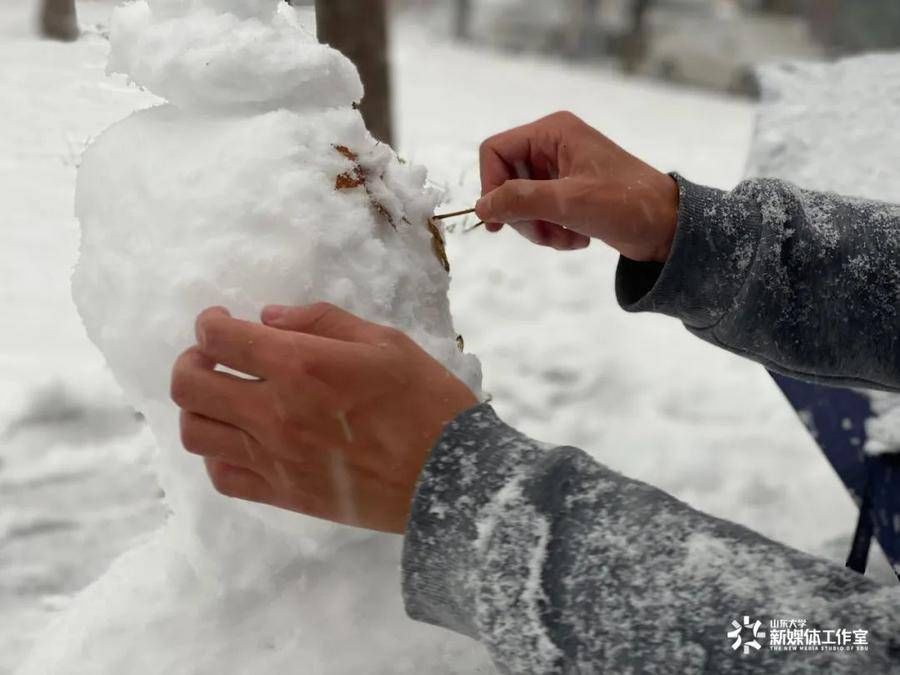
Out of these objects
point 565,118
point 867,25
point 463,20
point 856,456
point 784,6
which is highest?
point 565,118

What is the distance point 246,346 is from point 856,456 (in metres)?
1.16

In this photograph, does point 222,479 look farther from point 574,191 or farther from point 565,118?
point 565,118

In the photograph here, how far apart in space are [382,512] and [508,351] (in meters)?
1.79

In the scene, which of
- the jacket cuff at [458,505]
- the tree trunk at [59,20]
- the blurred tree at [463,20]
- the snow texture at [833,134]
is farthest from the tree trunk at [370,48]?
the blurred tree at [463,20]

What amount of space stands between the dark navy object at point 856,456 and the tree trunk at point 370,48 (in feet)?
4.54

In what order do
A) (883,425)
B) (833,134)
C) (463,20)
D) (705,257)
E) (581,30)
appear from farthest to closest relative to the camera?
(463,20)
(581,30)
(833,134)
(883,425)
(705,257)

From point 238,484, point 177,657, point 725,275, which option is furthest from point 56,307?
point 725,275

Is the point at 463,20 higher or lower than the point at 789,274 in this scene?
lower

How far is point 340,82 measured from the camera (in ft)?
3.72

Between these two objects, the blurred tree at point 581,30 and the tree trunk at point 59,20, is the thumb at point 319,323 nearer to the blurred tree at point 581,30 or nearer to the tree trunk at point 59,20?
the tree trunk at point 59,20

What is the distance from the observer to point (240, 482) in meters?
0.83

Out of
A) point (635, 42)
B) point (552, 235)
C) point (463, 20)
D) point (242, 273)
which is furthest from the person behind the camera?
point (463, 20)

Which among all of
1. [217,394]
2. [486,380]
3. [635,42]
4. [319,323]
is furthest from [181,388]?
[635,42]

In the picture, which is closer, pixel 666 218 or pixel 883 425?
pixel 666 218
